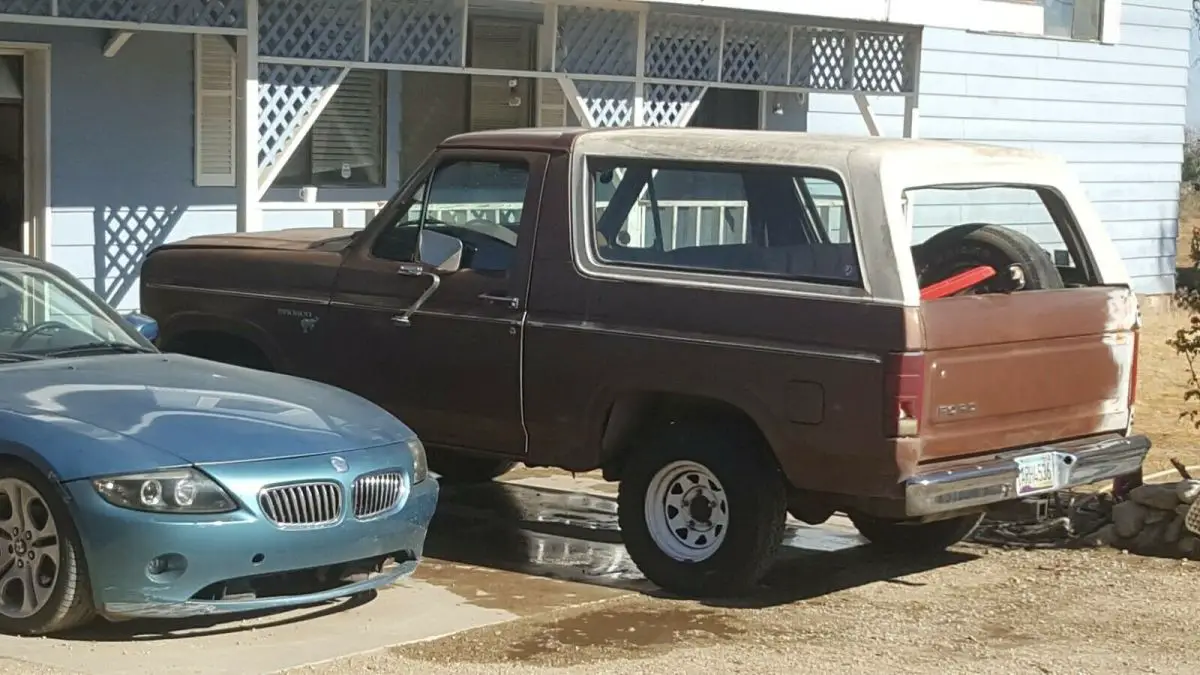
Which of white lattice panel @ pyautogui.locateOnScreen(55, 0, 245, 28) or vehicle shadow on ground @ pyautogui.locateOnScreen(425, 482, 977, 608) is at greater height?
white lattice panel @ pyautogui.locateOnScreen(55, 0, 245, 28)

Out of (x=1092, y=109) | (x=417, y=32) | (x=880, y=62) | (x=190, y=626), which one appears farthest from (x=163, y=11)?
(x=1092, y=109)

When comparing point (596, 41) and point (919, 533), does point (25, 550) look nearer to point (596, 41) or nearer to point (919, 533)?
point (919, 533)

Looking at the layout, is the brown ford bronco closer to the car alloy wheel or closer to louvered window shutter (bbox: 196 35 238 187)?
the car alloy wheel

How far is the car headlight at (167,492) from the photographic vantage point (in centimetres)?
662

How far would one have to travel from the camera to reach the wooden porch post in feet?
38.3

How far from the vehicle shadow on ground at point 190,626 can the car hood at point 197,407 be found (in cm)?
74

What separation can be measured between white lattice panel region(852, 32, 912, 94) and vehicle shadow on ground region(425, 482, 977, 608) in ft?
24.4

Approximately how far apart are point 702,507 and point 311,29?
538cm

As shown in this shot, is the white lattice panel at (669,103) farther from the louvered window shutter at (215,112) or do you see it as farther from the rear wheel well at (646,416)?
the rear wheel well at (646,416)

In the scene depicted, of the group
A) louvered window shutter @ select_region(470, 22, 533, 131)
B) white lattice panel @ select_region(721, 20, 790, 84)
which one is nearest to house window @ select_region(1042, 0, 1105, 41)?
white lattice panel @ select_region(721, 20, 790, 84)

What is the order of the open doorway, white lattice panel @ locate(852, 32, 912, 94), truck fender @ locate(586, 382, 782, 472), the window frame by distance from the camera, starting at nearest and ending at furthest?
the window frame
truck fender @ locate(586, 382, 782, 472)
the open doorway
white lattice panel @ locate(852, 32, 912, 94)

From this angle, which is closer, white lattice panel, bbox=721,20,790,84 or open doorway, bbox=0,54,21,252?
open doorway, bbox=0,54,21,252

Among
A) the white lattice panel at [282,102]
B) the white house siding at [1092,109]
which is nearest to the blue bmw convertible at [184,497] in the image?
the white lattice panel at [282,102]

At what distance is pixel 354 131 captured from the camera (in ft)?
50.8
